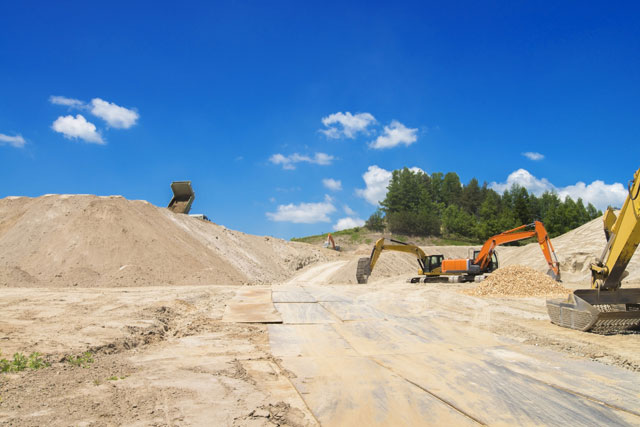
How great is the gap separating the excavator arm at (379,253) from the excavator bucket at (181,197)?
19.4 meters

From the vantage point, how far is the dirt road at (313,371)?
14.4 feet

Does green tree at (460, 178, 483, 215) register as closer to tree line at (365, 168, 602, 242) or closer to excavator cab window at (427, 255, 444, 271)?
tree line at (365, 168, 602, 242)

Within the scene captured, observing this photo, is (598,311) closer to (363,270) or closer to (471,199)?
(363,270)

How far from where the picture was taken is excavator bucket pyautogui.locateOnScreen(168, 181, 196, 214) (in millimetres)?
37969

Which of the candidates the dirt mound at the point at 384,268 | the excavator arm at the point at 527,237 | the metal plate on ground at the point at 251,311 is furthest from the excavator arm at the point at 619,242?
the dirt mound at the point at 384,268

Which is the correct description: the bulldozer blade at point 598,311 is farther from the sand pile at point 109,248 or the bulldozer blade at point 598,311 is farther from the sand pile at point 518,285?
the sand pile at point 109,248

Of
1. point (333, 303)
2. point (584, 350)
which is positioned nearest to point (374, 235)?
point (333, 303)

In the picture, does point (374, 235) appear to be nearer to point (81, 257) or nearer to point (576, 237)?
point (576, 237)

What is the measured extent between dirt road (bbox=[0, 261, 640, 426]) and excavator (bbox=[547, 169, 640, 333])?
1.24 ft

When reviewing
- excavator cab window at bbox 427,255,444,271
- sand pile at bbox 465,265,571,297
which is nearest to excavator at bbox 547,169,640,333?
sand pile at bbox 465,265,571,297

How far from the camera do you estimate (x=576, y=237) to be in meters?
29.1

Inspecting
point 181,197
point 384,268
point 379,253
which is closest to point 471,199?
point 384,268

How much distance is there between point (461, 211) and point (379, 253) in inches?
2476

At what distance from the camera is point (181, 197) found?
39.2m
